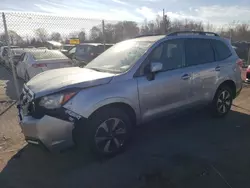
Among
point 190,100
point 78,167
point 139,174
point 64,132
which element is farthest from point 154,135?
point 64,132

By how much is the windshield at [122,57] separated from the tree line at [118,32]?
71.4 inches

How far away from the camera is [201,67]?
4367mm

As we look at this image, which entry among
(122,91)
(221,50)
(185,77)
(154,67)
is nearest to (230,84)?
(221,50)

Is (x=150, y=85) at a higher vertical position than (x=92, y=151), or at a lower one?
higher

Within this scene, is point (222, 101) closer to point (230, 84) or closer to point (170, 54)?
point (230, 84)

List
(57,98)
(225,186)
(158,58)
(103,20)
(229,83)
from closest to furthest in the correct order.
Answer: (225,186), (57,98), (158,58), (229,83), (103,20)

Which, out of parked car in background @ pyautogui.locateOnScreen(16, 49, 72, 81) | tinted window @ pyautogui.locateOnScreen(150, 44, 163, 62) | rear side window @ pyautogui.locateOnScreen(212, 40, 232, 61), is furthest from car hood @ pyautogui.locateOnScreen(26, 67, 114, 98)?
parked car in background @ pyautogui.locateOnScreen(16, 49, 72, 81)

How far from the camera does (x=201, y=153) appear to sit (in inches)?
142

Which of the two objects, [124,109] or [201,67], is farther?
[201,67]

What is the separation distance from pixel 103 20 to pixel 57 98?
226 inches

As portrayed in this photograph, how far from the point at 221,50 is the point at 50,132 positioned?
12.4ft

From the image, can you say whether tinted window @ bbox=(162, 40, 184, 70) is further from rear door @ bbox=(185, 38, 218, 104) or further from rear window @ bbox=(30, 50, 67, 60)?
rear window @ bbox=(30, 50, 67, 60)

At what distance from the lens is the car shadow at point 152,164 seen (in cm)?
300

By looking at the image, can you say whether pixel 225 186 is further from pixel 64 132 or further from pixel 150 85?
pixel 64 132
